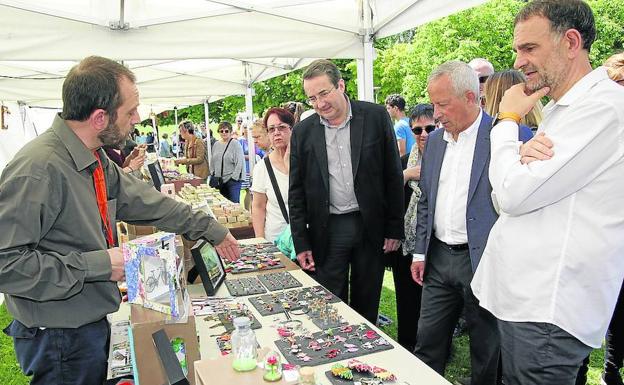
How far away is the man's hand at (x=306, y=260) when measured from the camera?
3.05 meters

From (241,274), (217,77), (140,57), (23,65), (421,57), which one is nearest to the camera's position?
(241,274)

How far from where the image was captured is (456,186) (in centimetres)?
236

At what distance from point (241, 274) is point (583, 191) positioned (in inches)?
75.9

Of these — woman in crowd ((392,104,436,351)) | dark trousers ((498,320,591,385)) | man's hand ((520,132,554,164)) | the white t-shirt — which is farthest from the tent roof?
dark trousers ((498,320,591,385))

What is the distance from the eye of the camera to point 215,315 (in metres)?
2.25

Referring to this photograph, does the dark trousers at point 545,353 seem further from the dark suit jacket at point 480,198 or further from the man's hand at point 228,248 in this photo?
the man's hand at point 228,248

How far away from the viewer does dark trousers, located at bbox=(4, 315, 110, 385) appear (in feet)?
5.61

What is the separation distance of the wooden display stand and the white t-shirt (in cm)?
A: 188

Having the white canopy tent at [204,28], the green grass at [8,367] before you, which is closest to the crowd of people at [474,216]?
the white canopy tent at [204,28]

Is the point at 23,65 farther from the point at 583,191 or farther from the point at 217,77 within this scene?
the point at 583,191

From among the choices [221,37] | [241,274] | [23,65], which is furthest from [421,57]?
[241,274]

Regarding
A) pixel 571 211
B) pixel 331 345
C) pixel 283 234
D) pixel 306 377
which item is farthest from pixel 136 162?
pixel 571 211

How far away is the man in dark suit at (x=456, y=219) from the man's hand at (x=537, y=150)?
2.50 ft

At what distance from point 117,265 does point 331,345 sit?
32.4 inches
